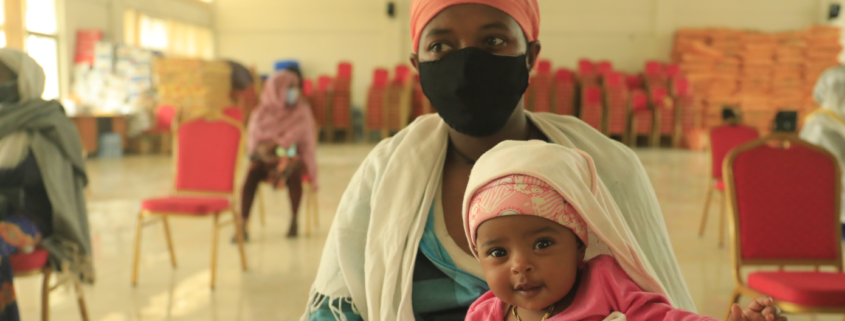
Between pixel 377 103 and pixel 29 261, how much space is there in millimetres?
10670

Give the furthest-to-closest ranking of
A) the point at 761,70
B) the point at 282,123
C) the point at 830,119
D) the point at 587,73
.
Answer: the point at 587,73 < the point at 761,70 < the point at 282,123 < the point at 830,119

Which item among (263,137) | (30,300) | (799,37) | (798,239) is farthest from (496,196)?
(799,37)

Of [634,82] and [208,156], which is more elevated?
[634,82]

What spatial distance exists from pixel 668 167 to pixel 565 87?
3916mm

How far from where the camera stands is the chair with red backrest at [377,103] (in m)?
12.9

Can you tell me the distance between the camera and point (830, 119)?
3268 mm

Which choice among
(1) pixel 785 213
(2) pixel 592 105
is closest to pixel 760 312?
(1) pixel 785 213

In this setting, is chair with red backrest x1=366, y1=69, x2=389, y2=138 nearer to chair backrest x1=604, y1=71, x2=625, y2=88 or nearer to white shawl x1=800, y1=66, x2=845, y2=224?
chair backrest x1=604, y1=71, x2=625, y2=88

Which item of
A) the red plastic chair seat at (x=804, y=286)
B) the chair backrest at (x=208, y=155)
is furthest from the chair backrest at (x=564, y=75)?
the red plastic chair seat at (x=804, y=286)

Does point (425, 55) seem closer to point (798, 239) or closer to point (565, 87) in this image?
point (798, 239)

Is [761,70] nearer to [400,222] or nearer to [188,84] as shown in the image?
[188,84]

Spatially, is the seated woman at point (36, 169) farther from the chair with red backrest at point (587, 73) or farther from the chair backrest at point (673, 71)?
the chair backrest at point (673, 71)

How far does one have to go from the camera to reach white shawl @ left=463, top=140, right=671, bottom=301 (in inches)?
33.9

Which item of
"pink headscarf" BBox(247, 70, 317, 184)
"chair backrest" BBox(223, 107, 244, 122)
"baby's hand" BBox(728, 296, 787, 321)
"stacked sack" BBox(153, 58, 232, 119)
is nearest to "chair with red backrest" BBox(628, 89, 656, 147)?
"stacked sack" BBox(153, 58, 232, 119)
